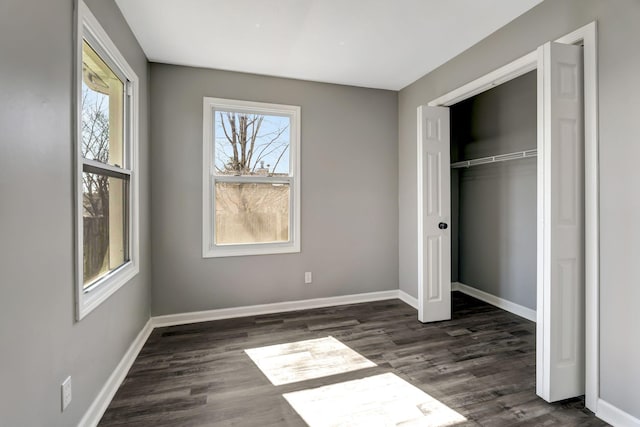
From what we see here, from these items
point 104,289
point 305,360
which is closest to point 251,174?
point 104,289

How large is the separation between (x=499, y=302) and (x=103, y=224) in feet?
13.1

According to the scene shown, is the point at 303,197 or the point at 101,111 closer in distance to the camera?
the point at 101,111

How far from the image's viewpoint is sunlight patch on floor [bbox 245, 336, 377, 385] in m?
2.23

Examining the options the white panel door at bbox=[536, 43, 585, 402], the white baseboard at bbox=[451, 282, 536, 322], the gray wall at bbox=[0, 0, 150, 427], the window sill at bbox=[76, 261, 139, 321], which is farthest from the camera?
the white baseboard at bbox=[451, 282, 536, 322]

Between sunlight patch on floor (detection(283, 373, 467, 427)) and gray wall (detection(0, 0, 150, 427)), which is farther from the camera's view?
sunlight patch on floor (detection(283, 373, 467, 427))

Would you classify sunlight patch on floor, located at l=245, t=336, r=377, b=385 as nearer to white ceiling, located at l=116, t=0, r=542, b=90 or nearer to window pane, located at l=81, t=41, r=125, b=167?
window pane, located at l=81, t=41, r=125, b=167

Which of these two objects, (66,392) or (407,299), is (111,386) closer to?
(66,392)

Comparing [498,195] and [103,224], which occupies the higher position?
[498,195]

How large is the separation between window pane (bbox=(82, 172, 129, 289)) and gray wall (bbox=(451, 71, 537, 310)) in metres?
3.83

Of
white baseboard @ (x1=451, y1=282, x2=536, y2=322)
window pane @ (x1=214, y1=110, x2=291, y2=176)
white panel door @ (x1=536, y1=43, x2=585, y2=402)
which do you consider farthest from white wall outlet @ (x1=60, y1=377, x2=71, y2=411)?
white baseboard @ (x1=451, y1=282, x2=536, y2=322)

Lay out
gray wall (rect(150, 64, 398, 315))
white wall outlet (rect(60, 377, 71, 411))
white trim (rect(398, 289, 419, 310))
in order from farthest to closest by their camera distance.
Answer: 1. white trim (rect(398, 289, 419, 310))
2. gray wall (rect(150, 64, 398, 315))
3. white wall outlet (rect(60, 377, 71, 411))

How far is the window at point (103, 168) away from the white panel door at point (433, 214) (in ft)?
8.61

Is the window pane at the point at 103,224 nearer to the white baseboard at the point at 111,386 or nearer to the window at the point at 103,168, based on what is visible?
the window at the point at 103,168

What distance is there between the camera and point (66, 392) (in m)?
1.44
